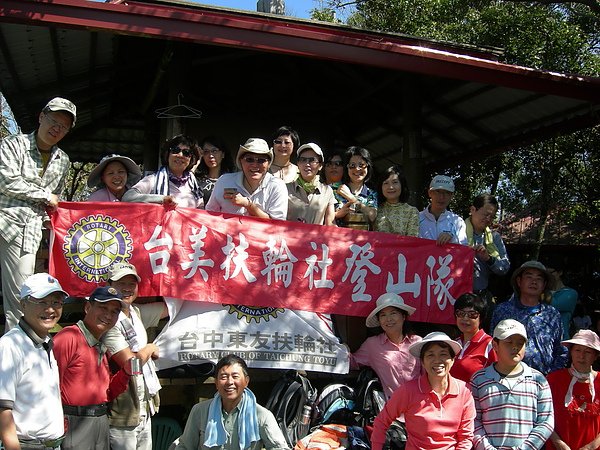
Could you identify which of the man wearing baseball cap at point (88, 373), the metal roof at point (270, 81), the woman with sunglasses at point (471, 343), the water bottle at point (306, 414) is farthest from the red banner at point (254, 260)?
the metal roof at point (270, 81)

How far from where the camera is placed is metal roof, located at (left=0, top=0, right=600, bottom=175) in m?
6.98

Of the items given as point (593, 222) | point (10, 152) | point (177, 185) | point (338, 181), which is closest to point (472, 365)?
point (338, 181)

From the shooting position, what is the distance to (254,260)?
6090mm

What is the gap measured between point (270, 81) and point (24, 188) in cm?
620

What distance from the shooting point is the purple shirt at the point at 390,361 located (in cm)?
561

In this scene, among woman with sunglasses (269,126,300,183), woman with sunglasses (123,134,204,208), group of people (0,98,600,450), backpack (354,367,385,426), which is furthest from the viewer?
woman with sunglasses (269,126,300,183)

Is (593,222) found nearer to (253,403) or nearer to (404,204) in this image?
(404,204)

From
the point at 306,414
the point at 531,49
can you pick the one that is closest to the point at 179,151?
the point at 306,414

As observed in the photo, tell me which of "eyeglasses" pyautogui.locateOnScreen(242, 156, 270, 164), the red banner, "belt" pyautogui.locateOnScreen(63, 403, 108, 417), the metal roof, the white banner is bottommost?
"belt" pyautogui.locateOnScreen(63, 403, 108, 417)

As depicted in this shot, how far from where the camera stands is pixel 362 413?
552 centimetres

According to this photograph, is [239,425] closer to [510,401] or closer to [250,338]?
[250,338]

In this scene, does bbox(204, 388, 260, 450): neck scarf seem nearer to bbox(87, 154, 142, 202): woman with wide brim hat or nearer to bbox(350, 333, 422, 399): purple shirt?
bbox(350, 333, 422, 399): purple shirt

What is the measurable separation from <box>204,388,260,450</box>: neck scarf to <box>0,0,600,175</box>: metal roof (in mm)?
3817

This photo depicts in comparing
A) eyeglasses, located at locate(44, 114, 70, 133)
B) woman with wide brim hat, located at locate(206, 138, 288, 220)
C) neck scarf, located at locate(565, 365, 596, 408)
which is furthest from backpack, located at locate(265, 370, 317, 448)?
eyeglasses, located at locate(44, 114, 70, 133)
